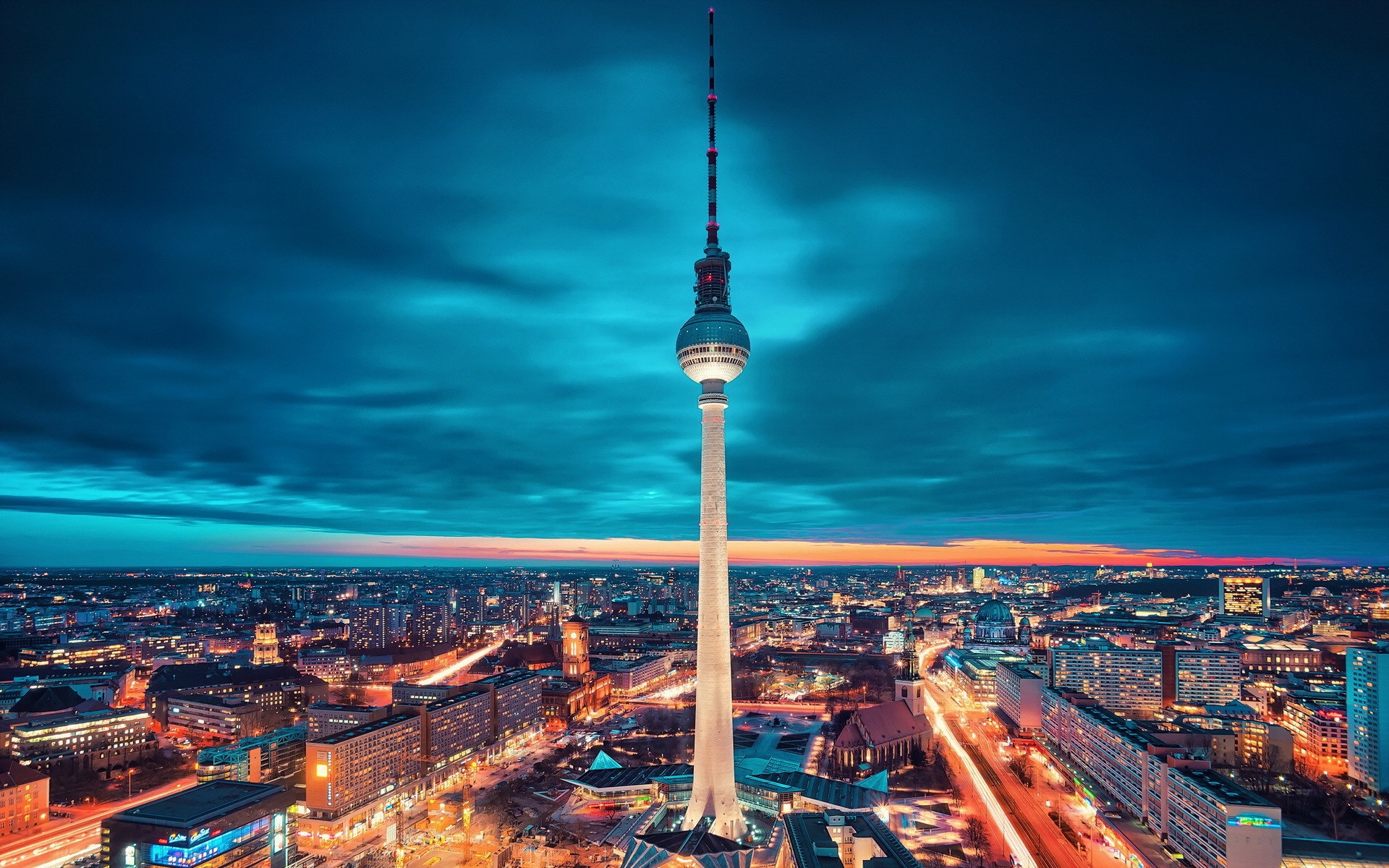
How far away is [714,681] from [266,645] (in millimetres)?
96181

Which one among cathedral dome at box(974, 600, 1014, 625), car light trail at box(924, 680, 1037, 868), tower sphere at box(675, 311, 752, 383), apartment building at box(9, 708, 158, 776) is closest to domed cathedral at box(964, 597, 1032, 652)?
cathedral dome at box(974, 600, 1014, 625)

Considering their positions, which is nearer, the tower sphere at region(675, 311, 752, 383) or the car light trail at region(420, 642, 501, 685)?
the tower sphere at region(675, 311, 752, 383)

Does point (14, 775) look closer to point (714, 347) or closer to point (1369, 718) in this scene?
point (714, 347)

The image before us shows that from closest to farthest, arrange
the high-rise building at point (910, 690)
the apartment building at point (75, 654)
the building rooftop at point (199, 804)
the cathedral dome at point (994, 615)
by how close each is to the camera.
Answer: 1. the building rooftop at point (199, 804)
2. the high-rise building at point (910, 690)
3. the apartment building at point (75, 654)
4. the cathedral dome at point (994, 615)

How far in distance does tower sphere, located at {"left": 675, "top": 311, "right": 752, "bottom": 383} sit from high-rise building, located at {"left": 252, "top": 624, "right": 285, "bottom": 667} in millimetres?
95526


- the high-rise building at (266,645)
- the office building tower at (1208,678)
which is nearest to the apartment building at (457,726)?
the high-rise building at (266,645)

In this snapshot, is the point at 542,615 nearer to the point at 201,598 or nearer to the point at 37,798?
the point at 201,598

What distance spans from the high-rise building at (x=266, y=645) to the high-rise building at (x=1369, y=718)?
12337cm

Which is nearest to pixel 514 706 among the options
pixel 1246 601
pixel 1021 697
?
pixel 1021 697

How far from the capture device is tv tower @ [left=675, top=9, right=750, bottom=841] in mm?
43031

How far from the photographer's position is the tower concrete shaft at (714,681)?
4291 centimetres

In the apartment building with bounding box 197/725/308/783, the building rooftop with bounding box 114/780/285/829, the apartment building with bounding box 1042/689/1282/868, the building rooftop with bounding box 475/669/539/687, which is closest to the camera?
the building rooftop with bounding box 114/780/285/829

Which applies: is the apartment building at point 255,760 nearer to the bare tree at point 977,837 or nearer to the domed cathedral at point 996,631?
the bare tree at point 977,837

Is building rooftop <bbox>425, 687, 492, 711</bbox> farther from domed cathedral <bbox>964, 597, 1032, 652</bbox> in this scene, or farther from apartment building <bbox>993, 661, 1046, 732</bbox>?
domed cathedral <bbox>964, 597, 1032, 652</bbox>
